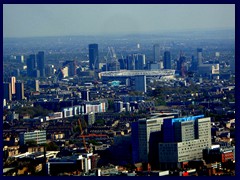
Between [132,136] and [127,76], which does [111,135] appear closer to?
[132,136]

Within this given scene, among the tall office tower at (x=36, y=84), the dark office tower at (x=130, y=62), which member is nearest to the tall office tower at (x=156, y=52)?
the dark office tower at (x=130, y=62)

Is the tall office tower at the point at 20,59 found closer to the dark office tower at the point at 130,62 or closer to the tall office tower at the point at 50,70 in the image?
the tall office tower at the point at 50,70

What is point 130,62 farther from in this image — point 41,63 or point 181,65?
point 41,63

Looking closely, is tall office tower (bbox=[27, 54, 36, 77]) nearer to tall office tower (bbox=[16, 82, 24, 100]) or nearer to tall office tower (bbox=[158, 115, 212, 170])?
tall office tower (bbox=[16, 82, 24, 100])

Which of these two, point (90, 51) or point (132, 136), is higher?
point (90, 51)

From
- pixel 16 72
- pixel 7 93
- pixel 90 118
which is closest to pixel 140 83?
pixel 16 72

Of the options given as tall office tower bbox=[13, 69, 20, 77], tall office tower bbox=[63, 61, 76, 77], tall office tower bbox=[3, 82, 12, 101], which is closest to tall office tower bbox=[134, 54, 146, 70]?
tall office tower bbox=[63, 61, 76, 77]
